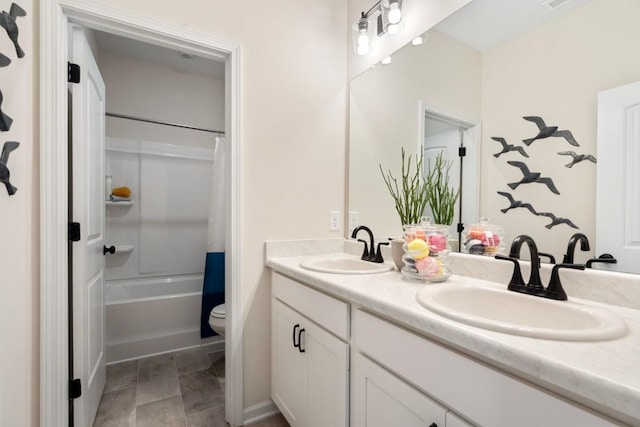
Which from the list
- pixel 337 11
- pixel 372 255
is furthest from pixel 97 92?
pixel 372 255

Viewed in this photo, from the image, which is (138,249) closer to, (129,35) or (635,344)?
(129,35)

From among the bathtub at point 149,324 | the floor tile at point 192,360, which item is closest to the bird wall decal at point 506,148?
the floor tile at point 192,360

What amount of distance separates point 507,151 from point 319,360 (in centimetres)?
111

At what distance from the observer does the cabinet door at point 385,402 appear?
726 mm

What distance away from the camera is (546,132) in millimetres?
991

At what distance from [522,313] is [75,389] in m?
1.87

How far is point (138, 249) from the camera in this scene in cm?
284

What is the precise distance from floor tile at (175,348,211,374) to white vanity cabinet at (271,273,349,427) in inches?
33.2

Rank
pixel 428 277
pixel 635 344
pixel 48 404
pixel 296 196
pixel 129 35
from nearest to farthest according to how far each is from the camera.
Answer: pixel 635 344, pixel 428 277, pixel 48 404, pixel 129 35, pixel 296 196

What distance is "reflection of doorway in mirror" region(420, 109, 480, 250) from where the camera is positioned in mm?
1226

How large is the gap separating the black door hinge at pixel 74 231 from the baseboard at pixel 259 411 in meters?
1.21

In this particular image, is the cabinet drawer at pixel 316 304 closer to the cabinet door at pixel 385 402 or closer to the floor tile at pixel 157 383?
the cabinet door at pixel 385 402

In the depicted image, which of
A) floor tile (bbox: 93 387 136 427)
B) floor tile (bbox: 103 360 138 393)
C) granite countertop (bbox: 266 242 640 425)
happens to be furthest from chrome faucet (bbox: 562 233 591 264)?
floor tile (bbox: 103 360 138 393)

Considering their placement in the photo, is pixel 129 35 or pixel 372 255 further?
pixel 372 255
